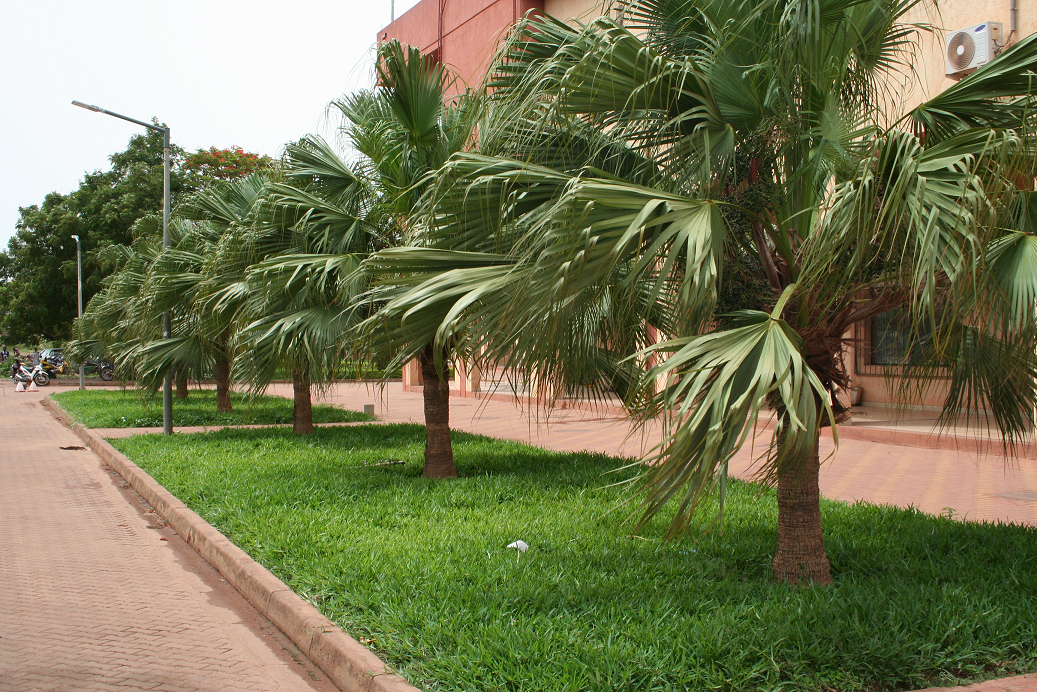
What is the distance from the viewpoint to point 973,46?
38.1 feet

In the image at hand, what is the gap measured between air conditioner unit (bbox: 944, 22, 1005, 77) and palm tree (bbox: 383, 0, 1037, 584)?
7152 millimetres

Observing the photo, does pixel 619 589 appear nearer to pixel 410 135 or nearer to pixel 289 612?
pixel 289 612

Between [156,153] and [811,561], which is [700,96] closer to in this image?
[811,561]

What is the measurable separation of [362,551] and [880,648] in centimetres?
344

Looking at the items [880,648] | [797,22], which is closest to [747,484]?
[880,648]

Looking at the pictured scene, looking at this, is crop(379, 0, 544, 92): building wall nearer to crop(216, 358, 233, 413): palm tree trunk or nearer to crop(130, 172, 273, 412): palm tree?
crop(130, 172, 273, 412): palm tree

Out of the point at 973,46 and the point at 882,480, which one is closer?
the point at 882,480

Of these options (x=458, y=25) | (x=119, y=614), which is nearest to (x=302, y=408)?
(x=119, y=614)

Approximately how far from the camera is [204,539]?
23.1 ft

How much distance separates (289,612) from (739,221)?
11.9 ft

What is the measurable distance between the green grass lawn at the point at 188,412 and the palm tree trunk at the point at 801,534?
446 inches

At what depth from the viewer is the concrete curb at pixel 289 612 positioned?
4027mm

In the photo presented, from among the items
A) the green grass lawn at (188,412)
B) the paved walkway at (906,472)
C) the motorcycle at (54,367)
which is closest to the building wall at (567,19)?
the paved walkway at (906,472)

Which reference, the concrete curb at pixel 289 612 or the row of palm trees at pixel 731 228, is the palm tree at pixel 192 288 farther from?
the row of palm trees at pixel 731 228
